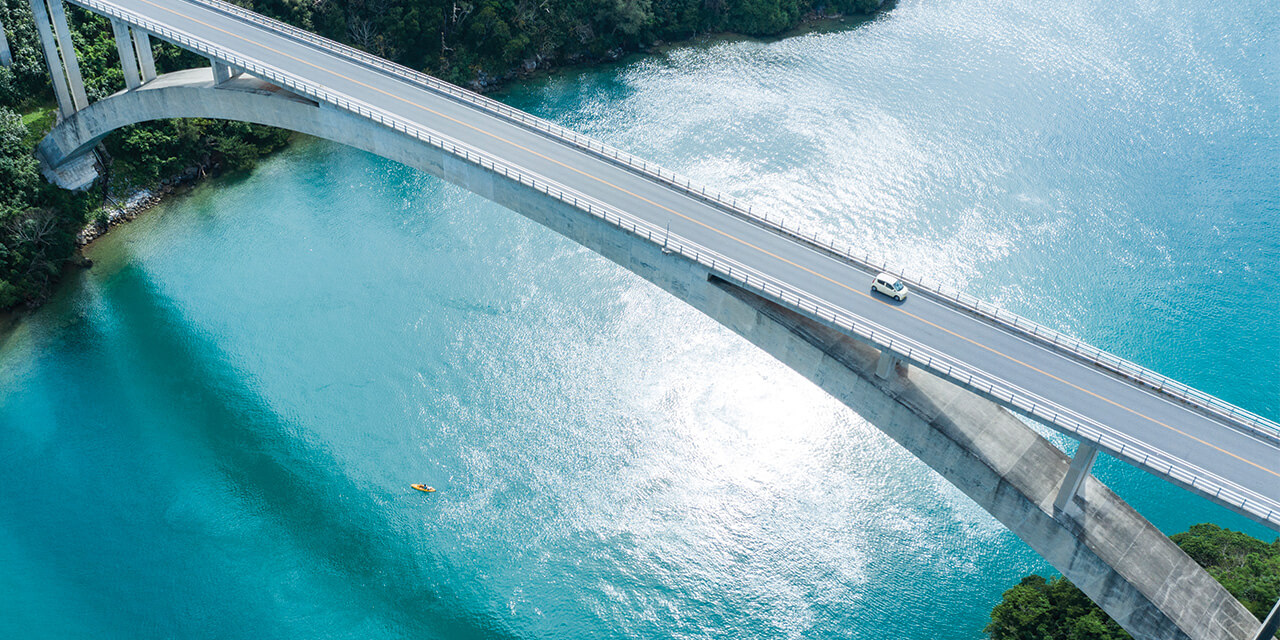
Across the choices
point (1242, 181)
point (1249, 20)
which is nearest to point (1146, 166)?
point (1242, 181)

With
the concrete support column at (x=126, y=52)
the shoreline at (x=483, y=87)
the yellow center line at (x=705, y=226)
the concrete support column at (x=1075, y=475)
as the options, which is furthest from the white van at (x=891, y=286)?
the shoreline at (x=483, y=87)

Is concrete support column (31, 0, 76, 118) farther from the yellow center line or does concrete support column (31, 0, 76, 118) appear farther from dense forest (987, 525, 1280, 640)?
dense forest (987, 525, 1280, 640)

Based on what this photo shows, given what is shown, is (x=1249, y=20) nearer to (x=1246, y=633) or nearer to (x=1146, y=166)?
(x=1146, y=166)

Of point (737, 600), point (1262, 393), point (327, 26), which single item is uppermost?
point (327, 26)

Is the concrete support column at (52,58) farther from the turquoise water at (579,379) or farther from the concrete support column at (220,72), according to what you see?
the concrete support column at (220,72)

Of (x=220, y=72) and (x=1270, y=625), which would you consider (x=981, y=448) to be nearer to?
(x=1270, y=625)

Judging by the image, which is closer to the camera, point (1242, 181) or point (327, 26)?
point (1242, 181)

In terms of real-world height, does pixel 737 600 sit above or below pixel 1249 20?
below
